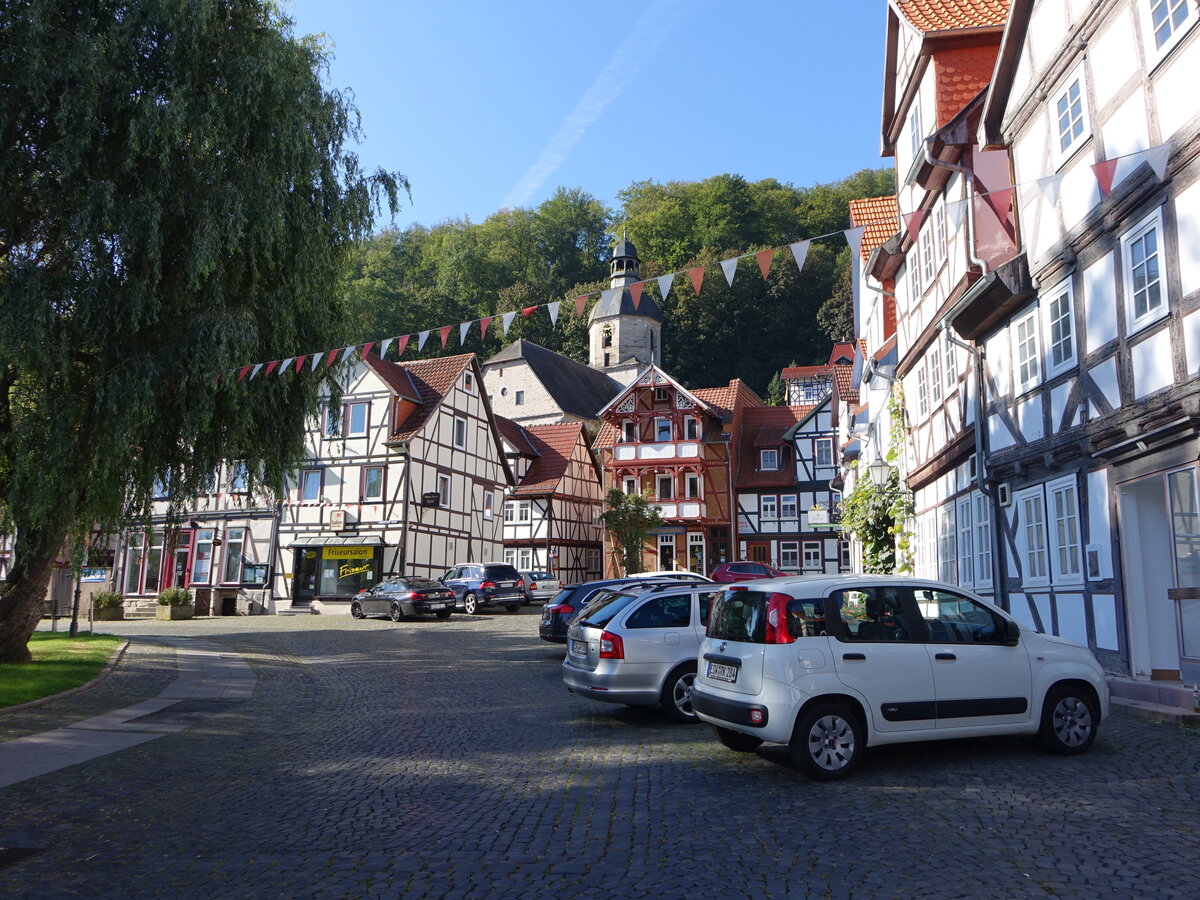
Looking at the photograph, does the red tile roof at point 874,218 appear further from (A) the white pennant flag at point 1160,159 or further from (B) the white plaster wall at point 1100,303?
(A) the white pennant flag at point 1160,159

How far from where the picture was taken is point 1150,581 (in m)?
10.6

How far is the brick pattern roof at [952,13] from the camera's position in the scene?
55.9 feet

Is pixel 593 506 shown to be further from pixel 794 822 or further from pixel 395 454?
pixel 794 822

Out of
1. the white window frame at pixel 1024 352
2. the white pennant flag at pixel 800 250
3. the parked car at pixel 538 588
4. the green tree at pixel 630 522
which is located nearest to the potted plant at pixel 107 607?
the parked car at pixel 538 588

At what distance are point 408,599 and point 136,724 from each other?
18611mm

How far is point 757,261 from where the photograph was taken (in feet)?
47.1

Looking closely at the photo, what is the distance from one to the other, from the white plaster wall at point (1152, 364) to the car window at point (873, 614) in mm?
4434

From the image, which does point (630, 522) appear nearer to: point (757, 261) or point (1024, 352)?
point (757, 261)

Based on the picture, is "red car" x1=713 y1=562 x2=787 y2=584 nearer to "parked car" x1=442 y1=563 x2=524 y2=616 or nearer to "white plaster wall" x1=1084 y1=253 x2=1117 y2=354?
"parked car" x1=442 y1=563 x2=524 y2=616

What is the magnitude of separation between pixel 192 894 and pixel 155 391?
9.65 m

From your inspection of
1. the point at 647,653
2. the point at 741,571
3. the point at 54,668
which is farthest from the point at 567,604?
the point at 741,571

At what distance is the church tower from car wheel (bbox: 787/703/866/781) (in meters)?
72.3

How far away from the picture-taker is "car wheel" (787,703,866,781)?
7.31 m

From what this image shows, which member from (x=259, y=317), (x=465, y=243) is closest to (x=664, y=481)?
(x=259, y=317)
